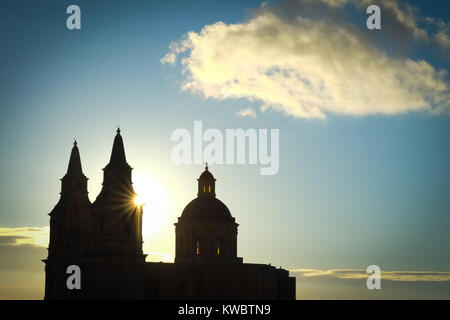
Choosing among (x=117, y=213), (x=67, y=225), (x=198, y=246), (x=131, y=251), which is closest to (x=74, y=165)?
(x=67, y=225)

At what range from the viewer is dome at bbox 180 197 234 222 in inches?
3610

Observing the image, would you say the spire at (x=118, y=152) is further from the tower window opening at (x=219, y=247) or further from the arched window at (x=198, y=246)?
the tower window opening at (x=219, y=247)

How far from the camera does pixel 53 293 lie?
8688 centimetres

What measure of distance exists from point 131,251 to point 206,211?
44.5 feet

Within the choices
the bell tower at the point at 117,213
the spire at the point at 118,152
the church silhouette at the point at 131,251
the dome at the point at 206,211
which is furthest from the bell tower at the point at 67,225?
the dome at the point at 206,211

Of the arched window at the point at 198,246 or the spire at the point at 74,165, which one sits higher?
the spire at the point at 74,165

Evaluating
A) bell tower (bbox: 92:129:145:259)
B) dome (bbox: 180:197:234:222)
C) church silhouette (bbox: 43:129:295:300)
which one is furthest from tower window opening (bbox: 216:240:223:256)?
bell tower (bbox: 92:129:145:259)

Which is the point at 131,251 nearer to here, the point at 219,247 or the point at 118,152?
the point at 118,152

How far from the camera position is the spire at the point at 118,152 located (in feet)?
267

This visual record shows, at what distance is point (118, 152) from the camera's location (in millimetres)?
81875
